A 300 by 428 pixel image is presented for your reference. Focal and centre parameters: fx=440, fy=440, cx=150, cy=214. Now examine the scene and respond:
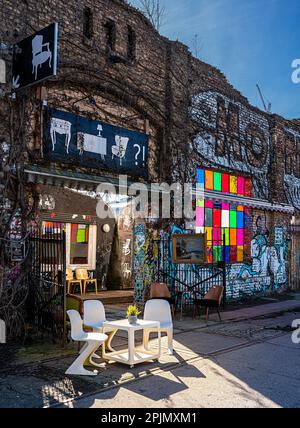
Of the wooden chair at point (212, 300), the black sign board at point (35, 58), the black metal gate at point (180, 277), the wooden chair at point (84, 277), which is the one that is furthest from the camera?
the wooden chair at point (84, 277)

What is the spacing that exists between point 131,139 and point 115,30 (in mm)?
2710

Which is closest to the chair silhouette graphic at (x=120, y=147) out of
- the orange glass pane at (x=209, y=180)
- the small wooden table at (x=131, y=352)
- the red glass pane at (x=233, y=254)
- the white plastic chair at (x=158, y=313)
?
the orange glass pane at (x=209, y=180)

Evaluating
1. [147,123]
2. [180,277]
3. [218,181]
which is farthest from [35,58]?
[218,181]

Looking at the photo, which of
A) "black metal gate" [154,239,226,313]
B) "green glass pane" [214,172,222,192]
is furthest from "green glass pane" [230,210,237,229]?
"black metal gate" [154,239,226,313]

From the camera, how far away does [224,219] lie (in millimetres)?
14680

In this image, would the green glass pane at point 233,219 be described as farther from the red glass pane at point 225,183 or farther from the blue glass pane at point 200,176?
the blue glass pane at point 200,176

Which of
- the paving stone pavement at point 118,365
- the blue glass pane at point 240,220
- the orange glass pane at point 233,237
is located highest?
the blue glass pane at point 240,220

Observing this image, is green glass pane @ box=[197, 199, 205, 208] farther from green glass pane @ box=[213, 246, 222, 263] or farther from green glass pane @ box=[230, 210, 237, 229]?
green glass pane @ box=[230, 210, 237, 229]

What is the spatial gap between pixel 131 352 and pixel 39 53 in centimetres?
556

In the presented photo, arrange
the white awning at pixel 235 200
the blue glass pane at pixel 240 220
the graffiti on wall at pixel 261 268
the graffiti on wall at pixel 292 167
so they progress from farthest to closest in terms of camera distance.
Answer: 1. the graffiti on wall at pixel 292 167
2. the blue glass pane at pixel 240 220
3. the graffiti on wall at pixel 261 268
4. the white awning at pixel 235 200

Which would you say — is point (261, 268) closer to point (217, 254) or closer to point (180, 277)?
point (217, 254)

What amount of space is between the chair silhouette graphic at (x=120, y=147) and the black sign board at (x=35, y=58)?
9.48 ft

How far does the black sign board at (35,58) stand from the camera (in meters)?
7.93

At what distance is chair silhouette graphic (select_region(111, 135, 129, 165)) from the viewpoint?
10.7 meters
